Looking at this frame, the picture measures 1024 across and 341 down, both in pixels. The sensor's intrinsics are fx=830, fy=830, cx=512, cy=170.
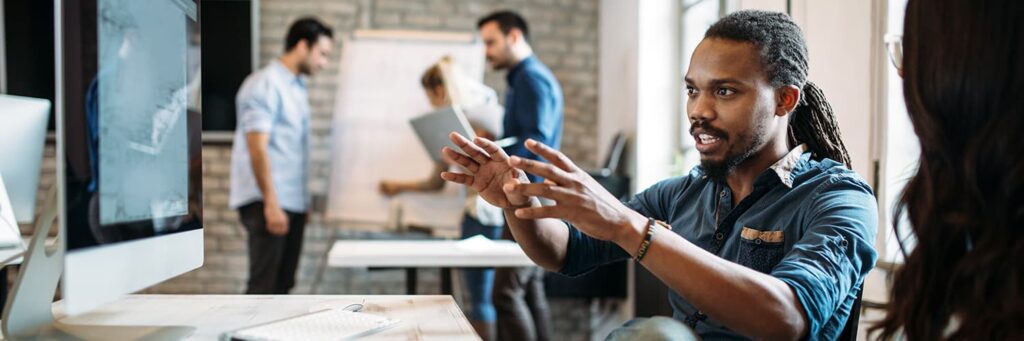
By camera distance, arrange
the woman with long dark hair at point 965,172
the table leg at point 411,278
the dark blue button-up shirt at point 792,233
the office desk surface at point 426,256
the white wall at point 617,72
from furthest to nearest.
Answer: the white wall at point 617,72
the table leg at point 411,278
the office desk surface at point 426,256
the dark blue button-up shirt at point 792,233
the woman with long dark hair at point 965,172

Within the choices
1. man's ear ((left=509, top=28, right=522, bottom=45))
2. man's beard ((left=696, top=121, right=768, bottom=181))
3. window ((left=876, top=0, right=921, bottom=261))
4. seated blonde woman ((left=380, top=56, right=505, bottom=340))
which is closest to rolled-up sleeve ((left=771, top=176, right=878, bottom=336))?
man's beard ((left=696, top=121, right=768, bottom=181))

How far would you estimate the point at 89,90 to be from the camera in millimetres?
884

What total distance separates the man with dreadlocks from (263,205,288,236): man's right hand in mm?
2191

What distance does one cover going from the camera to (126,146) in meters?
0.97

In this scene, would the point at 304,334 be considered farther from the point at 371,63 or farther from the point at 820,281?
the point at 371,63

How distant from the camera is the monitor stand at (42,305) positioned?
1.04 meters

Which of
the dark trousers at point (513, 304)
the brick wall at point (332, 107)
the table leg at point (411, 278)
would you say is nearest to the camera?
the table leg at point (411, 278)

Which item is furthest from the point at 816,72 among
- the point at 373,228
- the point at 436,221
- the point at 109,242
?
the point at 373,228

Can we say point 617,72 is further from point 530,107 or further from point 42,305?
point 42,305

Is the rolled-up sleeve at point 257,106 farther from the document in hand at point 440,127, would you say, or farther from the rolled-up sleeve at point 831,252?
the rolled-up sleeve at point 831,252

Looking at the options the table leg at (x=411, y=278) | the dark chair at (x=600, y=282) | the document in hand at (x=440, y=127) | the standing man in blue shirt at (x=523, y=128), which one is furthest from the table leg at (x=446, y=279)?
the dark chair at (x=600, y=282)

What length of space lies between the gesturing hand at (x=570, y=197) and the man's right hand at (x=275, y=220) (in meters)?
2.60

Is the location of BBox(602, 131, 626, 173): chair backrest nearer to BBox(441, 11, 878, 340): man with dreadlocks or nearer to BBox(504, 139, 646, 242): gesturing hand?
BBox(441, 11, 878, 340): man with dreadlocks

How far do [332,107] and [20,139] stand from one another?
278 cm
